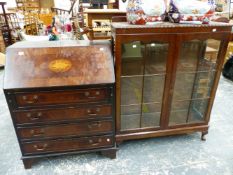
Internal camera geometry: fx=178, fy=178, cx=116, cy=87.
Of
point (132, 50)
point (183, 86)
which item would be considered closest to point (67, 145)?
point (132, 50)

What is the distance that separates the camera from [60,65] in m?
1.44

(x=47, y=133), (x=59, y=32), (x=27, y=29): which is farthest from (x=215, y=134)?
(x=27, y=29)

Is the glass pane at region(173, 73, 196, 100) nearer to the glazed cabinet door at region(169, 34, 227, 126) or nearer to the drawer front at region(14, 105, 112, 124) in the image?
the glazed cabinet door at region(169, 34, 227, 126)

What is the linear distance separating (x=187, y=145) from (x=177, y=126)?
0.83 feet

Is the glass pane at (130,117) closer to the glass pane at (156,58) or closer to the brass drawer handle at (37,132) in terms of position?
the glass pane at (156,58)

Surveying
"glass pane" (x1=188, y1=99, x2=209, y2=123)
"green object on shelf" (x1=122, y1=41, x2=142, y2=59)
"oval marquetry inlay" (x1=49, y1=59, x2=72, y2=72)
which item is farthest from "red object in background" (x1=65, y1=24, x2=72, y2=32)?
"glass pane" (x1=188, y1=99, x2=209, y2=123)

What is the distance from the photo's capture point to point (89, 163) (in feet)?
5.59

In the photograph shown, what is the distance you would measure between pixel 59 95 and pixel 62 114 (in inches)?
7.3

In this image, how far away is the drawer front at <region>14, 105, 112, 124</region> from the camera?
1453 mm

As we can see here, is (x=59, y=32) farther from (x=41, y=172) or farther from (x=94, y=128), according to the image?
(x=41, y=172)

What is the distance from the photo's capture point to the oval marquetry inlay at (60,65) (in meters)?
1.43

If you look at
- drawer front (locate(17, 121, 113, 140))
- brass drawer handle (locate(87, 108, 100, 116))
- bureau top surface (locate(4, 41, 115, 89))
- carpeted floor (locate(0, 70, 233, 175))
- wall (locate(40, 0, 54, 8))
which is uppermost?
wall (locate(40, 0, 54, 8))

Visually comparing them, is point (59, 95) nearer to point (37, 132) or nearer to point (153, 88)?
point (37, 132)

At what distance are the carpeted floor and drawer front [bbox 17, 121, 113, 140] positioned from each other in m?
0.33
